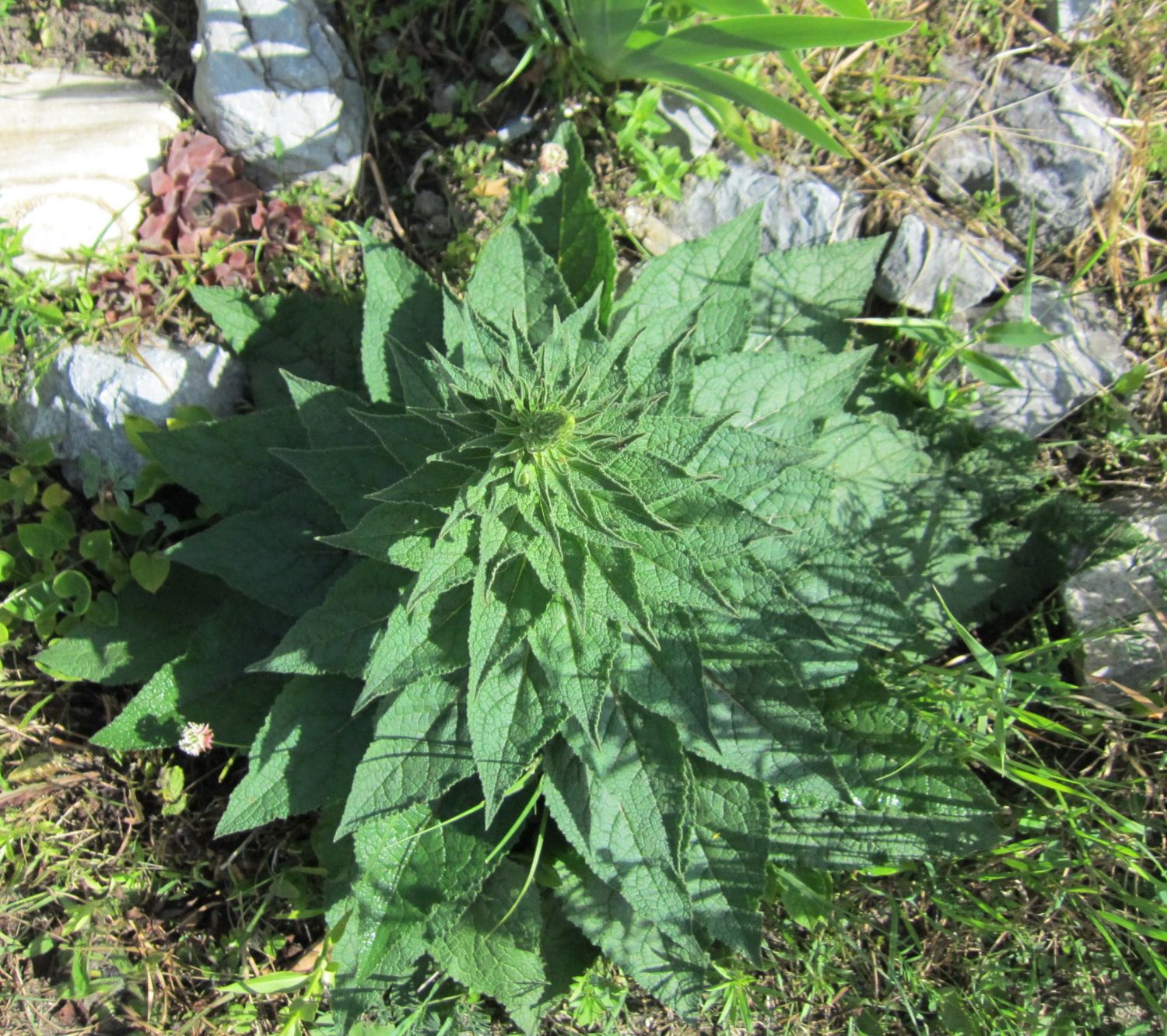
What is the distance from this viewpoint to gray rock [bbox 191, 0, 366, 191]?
3.60 m

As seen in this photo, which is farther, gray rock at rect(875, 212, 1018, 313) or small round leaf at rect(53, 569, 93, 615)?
gray rock at rect(875, 212, 1018, 313)

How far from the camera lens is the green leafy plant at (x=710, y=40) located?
2870 millimetres

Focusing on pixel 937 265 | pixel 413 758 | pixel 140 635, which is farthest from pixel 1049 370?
pixel 140 635

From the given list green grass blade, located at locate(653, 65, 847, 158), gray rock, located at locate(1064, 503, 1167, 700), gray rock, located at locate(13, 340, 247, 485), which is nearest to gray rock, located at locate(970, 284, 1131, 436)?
gray rock, located at locate(1064, 503, 1167, 700)

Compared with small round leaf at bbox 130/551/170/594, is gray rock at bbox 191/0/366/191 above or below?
above

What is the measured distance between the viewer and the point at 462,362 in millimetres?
2670

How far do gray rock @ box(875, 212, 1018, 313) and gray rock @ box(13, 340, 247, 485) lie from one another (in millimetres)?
2826

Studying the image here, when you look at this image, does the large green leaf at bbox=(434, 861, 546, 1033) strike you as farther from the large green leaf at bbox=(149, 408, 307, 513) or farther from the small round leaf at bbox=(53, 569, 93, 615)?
the small round leaf at bbox=(53, 569, 93, 615)

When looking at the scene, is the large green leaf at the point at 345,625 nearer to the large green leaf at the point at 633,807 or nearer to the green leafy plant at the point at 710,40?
the large green leaf at the point at 633,807

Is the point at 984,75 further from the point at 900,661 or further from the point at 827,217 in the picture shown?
the point at 900,661

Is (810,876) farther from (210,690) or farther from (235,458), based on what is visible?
(235,458)

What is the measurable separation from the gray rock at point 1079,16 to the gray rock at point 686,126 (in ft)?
5.30

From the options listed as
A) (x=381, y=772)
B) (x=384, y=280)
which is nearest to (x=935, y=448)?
(x=384, y=280)

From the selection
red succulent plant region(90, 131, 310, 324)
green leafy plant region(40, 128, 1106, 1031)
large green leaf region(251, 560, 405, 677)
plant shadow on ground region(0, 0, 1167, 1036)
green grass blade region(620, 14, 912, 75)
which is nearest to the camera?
green leafy plant region(40, 128, 1106, 1031)
